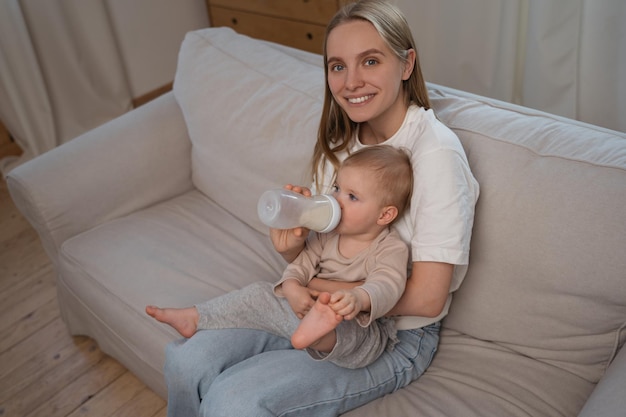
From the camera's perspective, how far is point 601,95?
2115mm

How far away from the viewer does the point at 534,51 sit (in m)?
2.21

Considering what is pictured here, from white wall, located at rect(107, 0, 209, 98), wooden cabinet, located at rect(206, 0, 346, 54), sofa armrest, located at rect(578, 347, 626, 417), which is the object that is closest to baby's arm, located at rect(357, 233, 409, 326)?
sofa armrest, located at rect(578, 347, 626, 417)

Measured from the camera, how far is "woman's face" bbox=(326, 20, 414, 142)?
1275 millimetres

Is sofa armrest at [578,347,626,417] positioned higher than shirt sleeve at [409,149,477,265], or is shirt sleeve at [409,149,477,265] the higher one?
shirt sleeve at [409,149,477,265]

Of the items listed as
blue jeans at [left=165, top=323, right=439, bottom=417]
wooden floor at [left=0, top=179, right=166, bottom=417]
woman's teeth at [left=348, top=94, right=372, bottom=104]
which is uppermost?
woman's teeth at [left=348, top=94, right=372, bottom=104]

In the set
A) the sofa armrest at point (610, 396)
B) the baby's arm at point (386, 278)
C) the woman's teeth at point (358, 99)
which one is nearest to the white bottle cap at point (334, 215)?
the baby's arm at point (386, 278)

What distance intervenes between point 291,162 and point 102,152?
645mm

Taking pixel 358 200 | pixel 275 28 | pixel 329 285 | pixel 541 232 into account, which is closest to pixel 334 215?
pixel 358 200

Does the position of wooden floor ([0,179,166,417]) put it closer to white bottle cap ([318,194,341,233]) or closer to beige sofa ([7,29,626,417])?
beige sofa ([7,29,626,417])

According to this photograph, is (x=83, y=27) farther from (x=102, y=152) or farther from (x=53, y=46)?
(x=102, y=152)

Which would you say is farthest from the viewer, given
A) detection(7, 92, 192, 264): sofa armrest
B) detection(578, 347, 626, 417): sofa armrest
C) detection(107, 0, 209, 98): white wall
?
detection(107, 0, 209, 98): white wall

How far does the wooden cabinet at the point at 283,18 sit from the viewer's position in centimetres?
284

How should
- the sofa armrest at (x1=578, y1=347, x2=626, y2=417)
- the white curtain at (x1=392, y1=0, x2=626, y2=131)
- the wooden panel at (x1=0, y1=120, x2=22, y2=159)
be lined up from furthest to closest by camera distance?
the wooden panel at (x1=0, y1=120, x2=22, y2=159), the white curtain at (x1=392, y1=0, x2=626, y2=131), the sofa armrest at (x1=578, y1=347, x2=626, y2=417)

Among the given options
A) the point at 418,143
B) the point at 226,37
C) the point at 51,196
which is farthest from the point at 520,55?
the point at 51,196
